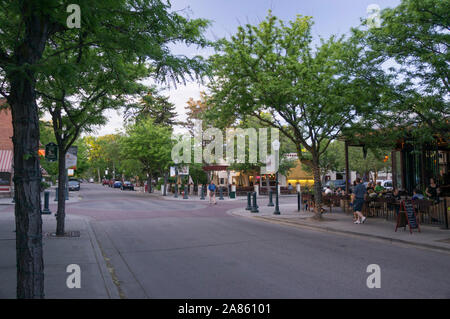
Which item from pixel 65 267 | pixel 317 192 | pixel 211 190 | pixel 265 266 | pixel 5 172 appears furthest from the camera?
pixel 5 172

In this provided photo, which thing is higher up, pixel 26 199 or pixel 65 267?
pixel 26 199

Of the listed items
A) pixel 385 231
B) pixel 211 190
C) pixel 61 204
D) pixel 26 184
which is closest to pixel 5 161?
pixel 211 190

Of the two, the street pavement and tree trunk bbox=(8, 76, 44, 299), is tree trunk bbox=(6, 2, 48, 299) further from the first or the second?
the street pavement

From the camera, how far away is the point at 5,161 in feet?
108

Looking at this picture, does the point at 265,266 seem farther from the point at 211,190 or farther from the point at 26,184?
the point at 211,190

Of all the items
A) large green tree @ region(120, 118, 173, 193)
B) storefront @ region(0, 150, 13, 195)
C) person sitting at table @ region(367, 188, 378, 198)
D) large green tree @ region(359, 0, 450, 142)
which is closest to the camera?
large green tree @ region(359, 0, 450, 142)

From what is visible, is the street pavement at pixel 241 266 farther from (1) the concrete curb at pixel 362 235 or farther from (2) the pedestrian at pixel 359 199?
(2) the pedestrian at pixel 359 199

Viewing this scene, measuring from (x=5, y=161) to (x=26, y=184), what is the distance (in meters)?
34.8

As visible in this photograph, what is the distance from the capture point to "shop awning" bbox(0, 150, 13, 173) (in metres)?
32.4

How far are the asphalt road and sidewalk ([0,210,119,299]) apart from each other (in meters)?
0.33

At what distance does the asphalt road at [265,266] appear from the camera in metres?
5.43

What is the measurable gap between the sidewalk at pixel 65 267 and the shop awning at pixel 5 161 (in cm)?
2518

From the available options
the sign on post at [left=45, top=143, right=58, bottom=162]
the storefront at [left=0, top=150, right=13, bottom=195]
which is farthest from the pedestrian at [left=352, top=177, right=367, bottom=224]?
the storefront at [left=0, top=150, right=13, bottom=195]
